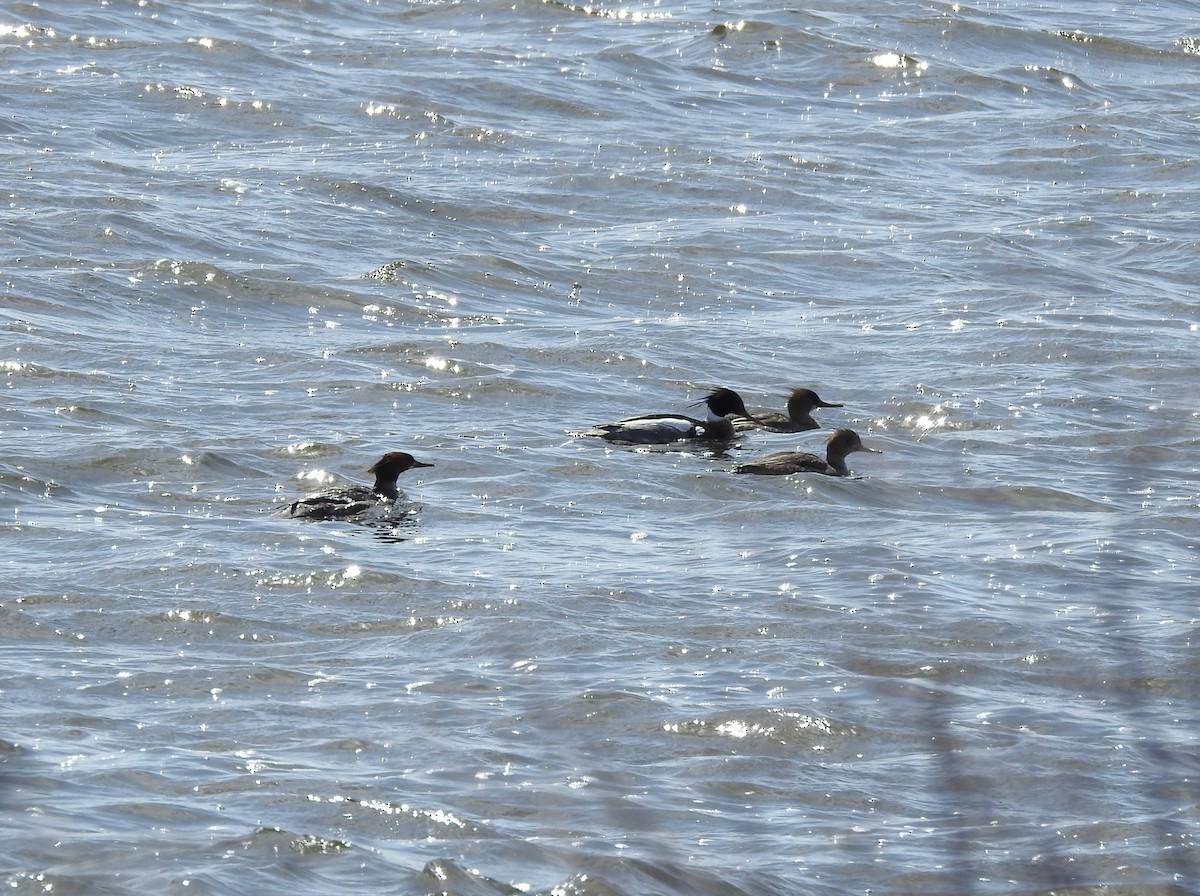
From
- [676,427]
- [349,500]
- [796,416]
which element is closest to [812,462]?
[676,427]

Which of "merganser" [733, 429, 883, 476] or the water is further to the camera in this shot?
"merganser" [733, 429, 883, 476]

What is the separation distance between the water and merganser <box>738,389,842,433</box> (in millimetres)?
177

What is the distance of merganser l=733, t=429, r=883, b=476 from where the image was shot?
1266 cm

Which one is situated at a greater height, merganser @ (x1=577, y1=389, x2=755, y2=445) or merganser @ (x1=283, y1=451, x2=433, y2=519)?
merganser @ (x1=577, y1=389, x2=755, y2=445)

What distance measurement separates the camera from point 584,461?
41.0 feet

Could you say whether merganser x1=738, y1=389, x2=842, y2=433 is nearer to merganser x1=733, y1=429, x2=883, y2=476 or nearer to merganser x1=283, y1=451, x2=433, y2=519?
merganser x1=733, y1=429, x2=883, y2=476

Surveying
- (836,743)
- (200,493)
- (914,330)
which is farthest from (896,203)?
(836,743)

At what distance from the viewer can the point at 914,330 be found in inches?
609

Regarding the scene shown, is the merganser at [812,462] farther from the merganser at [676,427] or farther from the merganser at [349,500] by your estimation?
the merganser at [349,500]

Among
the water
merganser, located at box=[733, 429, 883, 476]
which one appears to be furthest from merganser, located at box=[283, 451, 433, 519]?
merganser, located at box=[733, 429, 883, 476]

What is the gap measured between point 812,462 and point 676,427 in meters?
0.96

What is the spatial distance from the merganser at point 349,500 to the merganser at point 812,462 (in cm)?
222

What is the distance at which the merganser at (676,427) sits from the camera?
42.4ft

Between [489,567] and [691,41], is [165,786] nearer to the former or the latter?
[489,567]
